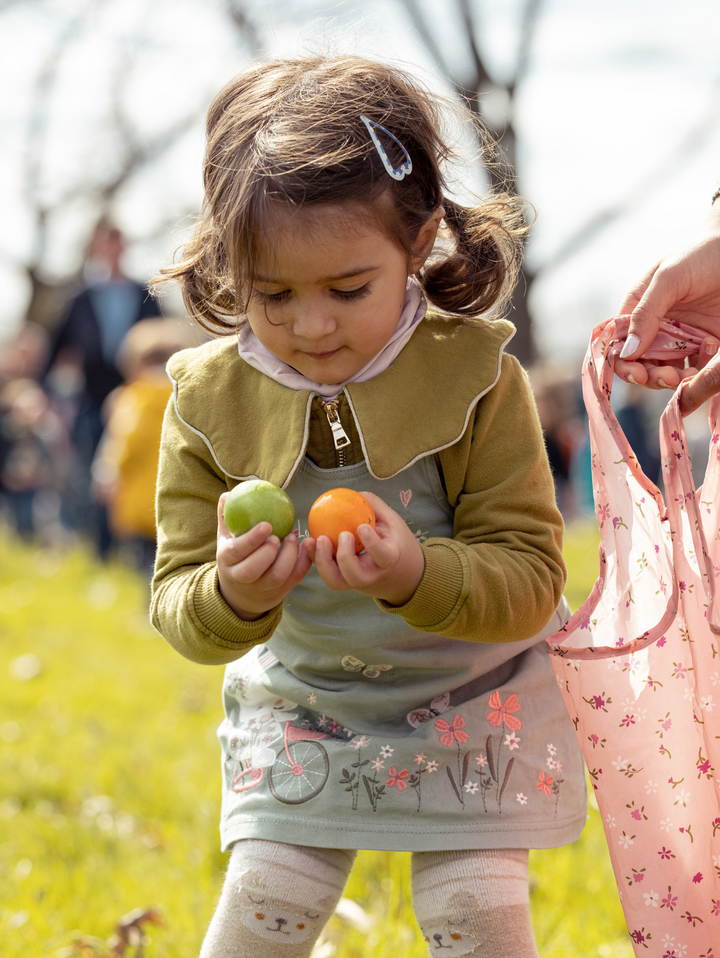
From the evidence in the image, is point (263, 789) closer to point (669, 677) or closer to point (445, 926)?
point (445, 926)

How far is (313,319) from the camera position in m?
1.63

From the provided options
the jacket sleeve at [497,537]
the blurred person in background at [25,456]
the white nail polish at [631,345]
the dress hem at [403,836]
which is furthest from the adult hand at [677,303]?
the blurred person in background at [25,456]

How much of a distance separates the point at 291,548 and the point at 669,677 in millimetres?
687

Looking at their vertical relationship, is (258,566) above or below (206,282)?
below

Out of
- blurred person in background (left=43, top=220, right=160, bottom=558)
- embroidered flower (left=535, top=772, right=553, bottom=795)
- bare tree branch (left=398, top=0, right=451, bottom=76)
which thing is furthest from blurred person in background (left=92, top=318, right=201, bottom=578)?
embroidered flower (left=535, top=772, right=553, bottom=795)

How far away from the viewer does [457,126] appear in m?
1.94

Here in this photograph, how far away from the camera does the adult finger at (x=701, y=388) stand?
5.68 ft

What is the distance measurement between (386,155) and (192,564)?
767 millimetres

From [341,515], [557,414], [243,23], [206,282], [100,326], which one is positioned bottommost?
[557,414]

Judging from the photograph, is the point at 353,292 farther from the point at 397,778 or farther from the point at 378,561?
the point at 397,778

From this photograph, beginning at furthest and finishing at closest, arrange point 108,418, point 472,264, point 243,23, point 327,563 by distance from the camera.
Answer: point 243,23
point 108,418
point 472,264
point 327,563

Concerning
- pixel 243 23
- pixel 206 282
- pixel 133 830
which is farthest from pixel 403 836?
pixel 243 23

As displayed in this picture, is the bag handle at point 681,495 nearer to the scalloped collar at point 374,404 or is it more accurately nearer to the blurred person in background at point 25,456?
the scalloped collar at point 374,404

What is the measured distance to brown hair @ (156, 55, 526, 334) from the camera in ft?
5.36
